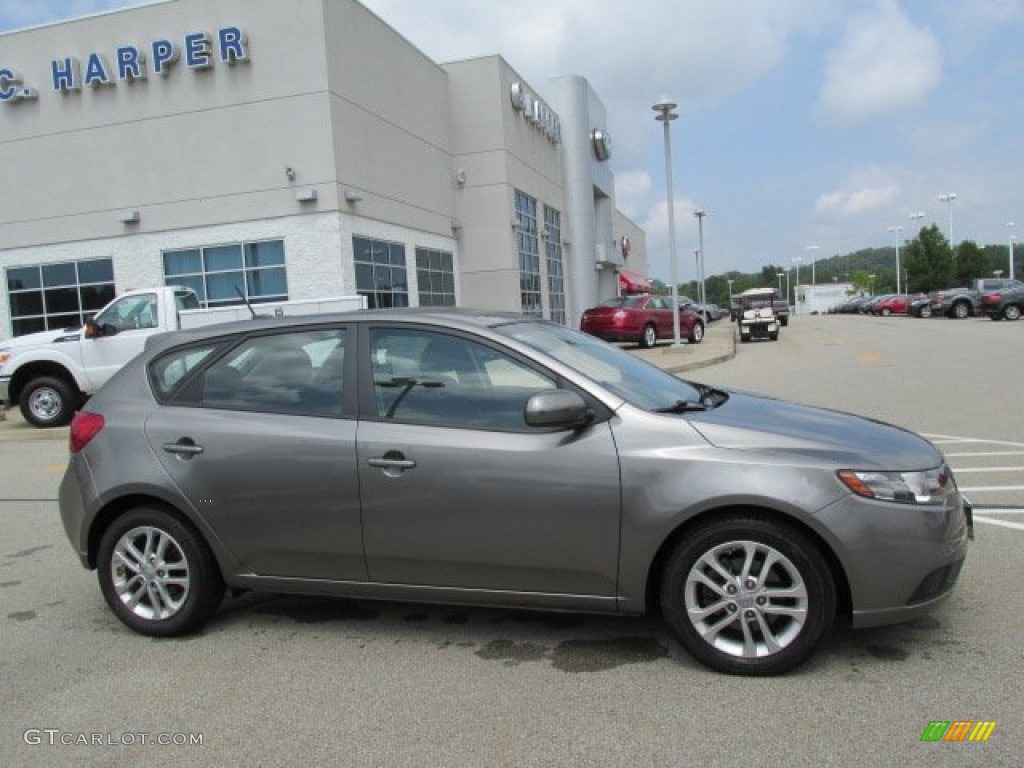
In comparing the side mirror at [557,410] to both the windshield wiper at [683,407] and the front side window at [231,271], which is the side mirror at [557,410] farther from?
the front side window at [231,271]

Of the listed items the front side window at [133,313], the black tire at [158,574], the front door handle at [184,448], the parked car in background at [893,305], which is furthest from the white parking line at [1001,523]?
the parked car in background at [893,305]

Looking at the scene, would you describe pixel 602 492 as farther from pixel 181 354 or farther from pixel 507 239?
pixel 507 239

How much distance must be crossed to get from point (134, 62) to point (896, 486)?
74.9 ft

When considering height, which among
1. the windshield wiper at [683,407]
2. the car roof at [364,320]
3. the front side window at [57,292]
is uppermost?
the front side window at [57,292]

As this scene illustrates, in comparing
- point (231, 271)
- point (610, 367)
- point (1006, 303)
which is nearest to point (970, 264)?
point (1006, 303)

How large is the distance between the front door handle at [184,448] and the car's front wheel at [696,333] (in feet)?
81.5

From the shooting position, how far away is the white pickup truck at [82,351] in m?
13.4

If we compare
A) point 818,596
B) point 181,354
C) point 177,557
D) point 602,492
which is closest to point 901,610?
point 818,596

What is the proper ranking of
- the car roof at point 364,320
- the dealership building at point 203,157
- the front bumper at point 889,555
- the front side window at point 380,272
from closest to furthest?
the front bumper at point 889,555, the car roof at point 364,320, the dealership building at point 203,157, the front side window at point 380,272

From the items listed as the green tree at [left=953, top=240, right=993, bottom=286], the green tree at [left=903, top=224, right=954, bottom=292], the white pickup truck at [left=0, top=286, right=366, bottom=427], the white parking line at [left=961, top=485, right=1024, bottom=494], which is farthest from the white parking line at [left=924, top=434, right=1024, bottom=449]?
the green tree at [left=953, top=240, right=993, bottom=286]

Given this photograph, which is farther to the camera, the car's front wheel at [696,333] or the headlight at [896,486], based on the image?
the car's front wheel at [696,333]

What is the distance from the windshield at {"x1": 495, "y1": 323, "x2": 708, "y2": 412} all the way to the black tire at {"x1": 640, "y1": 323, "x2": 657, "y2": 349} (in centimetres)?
2110

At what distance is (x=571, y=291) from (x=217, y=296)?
2327cm

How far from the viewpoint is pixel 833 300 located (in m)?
113
